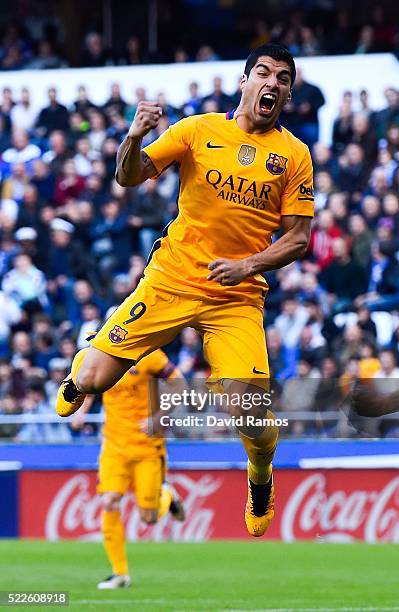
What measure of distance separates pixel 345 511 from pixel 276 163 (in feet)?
27.1

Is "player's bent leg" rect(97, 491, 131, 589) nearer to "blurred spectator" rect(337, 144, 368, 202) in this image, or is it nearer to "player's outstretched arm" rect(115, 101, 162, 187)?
"player's outstretched arm" rect(115, 101, 162, 187)

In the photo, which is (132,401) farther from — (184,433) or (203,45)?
(203,45)

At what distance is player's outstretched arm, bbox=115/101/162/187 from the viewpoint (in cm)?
842

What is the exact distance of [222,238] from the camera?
9227mm

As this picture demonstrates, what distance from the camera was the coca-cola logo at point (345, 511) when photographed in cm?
1653

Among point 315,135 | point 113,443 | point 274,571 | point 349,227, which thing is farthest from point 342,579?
point 315,135

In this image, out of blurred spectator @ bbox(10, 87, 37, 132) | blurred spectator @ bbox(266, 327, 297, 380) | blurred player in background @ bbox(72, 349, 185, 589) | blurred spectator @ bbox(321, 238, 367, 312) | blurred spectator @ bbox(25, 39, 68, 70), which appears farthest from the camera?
blurred spectator @ bbox(25, 39, 68, 70)

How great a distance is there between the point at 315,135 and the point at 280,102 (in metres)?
10.9

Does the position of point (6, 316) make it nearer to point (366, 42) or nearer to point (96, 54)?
point (96, 54)

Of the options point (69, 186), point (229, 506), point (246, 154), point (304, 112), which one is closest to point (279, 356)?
point (229, 506)

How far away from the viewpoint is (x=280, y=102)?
9.03 meters

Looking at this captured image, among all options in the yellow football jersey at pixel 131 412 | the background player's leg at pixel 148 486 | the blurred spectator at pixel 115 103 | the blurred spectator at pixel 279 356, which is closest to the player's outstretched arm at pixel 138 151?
the yellow football jersey at pixel 131 412

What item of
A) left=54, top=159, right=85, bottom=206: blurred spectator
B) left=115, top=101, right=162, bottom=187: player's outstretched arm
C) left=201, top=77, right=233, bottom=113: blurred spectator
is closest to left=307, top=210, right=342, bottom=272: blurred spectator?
left=201, top=77, right=233, bottom=113: blurred spectator

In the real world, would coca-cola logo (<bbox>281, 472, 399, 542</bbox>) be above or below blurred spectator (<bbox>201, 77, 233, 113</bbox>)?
below
